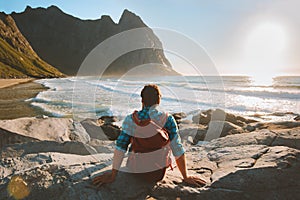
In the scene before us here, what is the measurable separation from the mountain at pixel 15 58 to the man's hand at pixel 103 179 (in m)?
97.4

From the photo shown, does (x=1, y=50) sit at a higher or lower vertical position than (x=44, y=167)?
higher

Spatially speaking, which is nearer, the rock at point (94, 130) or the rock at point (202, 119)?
the rock at point (94, 130)

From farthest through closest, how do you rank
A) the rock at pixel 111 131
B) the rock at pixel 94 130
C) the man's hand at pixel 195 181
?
the rock at pixel 111 131 < the rock at pixel 94 130 < the man's hand at pixel 195 181

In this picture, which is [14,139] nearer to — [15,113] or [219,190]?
[219,190]

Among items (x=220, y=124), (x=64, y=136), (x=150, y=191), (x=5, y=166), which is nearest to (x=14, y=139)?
(x=64, y=136)

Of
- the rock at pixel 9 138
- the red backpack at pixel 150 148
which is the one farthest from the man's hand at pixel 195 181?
the rock at pixel 9 138

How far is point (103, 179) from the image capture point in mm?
3252

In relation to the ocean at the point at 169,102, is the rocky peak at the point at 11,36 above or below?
above

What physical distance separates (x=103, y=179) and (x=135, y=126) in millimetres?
828

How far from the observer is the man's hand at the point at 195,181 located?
3.44 meters

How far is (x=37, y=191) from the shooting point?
3.10 m

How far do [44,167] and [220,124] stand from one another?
8799 mm

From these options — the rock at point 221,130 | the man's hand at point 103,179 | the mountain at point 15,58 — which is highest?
the mountain at point 15,58

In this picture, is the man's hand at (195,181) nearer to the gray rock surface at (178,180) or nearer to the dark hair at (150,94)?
the gray rock surface at (178,180)
